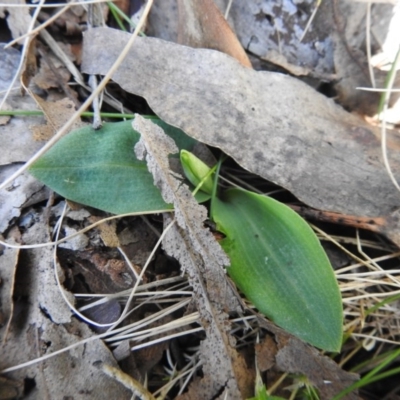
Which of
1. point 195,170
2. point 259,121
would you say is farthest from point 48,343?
point 259,121

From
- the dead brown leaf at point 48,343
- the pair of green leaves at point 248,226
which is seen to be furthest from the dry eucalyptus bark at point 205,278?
the dead brown leaf at point 48,343

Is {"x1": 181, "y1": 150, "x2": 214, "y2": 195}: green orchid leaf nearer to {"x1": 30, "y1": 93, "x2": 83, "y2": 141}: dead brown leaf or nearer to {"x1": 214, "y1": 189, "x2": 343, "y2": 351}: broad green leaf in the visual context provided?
{"x1": 214, "y1": 189, "x2": 343, "y2": 351}: broad green leaf

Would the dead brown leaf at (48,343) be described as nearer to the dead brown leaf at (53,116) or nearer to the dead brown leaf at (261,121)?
the dead brown leaf at (53,116)

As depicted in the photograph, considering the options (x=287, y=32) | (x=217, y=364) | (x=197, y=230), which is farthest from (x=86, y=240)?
(x=287, y=32)

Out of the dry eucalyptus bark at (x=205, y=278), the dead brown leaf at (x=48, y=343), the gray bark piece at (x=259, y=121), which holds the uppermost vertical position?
the gray bark piece at (x=259, y=121)

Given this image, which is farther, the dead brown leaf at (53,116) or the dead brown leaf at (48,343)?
the dead brown leaf at (53,116)

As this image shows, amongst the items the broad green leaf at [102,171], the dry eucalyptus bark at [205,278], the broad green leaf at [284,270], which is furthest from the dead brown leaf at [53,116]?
the broad green leaf at [284,270]

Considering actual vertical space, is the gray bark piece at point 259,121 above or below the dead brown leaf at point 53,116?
above
